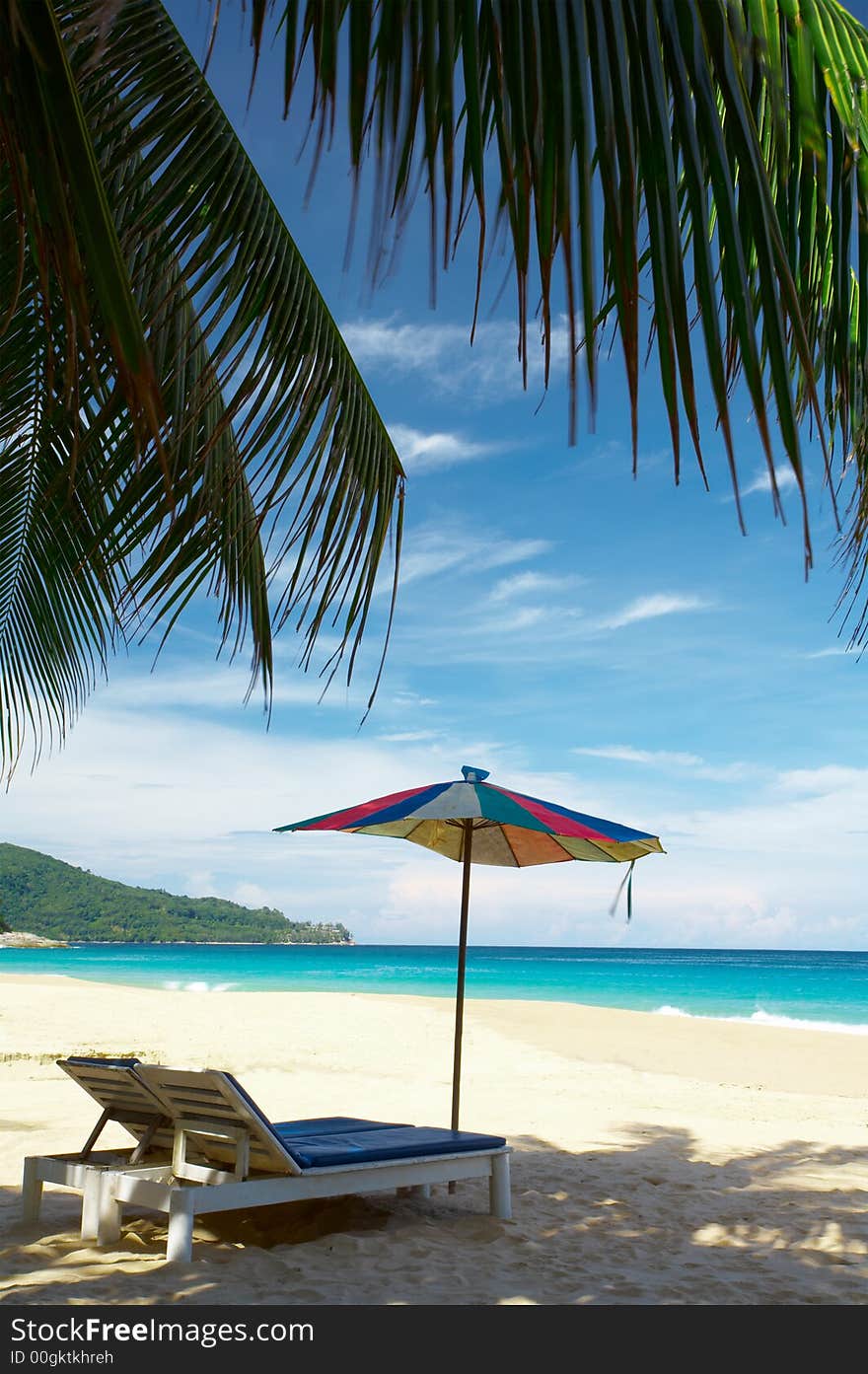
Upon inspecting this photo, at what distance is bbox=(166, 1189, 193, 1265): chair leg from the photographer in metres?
4.12

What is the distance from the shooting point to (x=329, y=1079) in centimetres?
1020

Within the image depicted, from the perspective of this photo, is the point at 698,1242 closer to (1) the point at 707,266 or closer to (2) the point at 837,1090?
(1) the point at 707,266

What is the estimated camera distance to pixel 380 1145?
189 inches

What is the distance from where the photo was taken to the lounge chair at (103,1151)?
4.52 meters

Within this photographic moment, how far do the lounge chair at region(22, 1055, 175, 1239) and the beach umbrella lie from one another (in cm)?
130

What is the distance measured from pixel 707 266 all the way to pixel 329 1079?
32.6 feet

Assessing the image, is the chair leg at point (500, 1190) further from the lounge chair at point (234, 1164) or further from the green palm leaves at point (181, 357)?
the green palm leaves at point (181, 357)

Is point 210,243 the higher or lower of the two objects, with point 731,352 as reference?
higher

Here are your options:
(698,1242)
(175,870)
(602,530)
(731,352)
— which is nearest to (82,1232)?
(698,1242)

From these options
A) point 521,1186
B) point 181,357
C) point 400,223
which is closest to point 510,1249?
point 521,1186

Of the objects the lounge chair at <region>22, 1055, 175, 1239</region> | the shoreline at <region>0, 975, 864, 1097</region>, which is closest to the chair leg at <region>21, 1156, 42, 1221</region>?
the lounge chair at <region>22, 1055, 175, 1239</region>

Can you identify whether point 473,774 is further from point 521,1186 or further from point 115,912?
point 115,912

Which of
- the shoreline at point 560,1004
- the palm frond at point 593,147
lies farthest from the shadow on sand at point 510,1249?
the shoreline at point 560,1004

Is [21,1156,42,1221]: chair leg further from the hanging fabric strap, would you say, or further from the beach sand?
the hanging fabric strap
